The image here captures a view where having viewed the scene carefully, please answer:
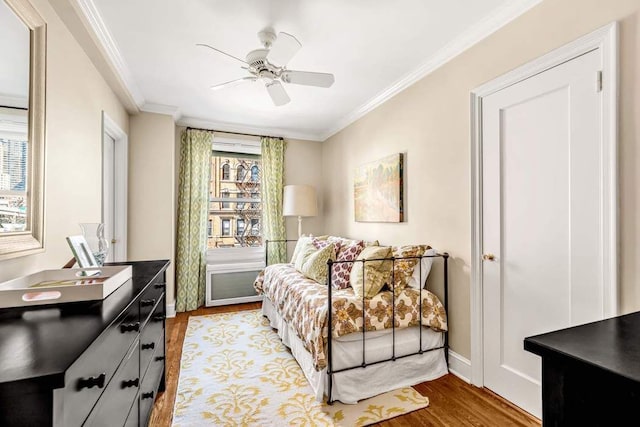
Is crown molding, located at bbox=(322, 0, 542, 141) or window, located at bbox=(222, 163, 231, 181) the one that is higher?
crown molding, located at bbox=(322, 0, 542, 141)

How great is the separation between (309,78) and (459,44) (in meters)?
1.12

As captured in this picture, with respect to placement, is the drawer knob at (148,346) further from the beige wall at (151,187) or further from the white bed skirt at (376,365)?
the beige wall at (151,187)

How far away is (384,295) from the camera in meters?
2.20

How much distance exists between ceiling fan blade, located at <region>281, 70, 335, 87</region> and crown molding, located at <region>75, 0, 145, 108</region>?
1196 millimetres

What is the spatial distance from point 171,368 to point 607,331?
2.68m

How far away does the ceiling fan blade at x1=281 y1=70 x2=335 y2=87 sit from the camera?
84.5 inches

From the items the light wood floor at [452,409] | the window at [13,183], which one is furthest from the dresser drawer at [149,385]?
the window at [13,183]

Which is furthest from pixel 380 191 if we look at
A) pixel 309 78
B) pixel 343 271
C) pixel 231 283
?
pixel 231 283

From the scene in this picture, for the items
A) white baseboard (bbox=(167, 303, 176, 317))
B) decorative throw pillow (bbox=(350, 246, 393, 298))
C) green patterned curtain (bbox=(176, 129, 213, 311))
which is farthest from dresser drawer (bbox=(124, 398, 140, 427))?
green patterned curtain (bbox=(176, 129, 213, 311))

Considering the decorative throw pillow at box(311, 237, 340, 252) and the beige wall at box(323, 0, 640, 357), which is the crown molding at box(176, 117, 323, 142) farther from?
the decorative throw pillow at box(311, 237, 340, 252)

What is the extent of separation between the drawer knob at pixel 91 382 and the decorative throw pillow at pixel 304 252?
2287mm

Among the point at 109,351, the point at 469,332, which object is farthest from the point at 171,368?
the point at 469,332

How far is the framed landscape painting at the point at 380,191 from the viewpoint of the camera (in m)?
2.85

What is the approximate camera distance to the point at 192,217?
152 inches
